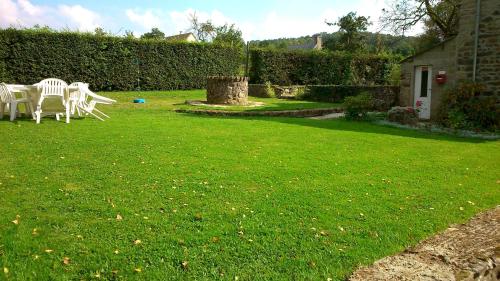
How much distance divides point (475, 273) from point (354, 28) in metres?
46.3

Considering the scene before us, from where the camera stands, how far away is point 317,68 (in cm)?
2727

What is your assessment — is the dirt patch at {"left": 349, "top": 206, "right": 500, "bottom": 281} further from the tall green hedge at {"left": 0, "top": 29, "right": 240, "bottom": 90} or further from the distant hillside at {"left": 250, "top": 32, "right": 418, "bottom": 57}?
the distant hillside at {"left": 250, "top": 32, "right": 418, "bottom": 57}

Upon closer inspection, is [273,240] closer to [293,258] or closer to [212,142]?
[293,258]

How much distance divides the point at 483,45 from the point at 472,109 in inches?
79.1

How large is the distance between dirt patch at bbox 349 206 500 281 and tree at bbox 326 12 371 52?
44.3 metres

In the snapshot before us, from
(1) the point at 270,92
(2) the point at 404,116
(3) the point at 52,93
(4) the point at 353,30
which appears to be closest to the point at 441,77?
(2) the point at 404,116

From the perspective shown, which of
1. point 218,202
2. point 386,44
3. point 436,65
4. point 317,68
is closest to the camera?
point 218,202

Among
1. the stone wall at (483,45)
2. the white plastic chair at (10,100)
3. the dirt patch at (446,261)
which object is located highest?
the stone wall at (483,45)

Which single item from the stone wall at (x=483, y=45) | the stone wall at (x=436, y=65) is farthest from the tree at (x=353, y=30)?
the stone wall at (x=483, y=45)

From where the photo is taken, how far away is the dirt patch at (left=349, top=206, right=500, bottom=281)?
268 cm

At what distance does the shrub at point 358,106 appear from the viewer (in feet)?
43.8

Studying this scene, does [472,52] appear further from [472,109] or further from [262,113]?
[262,113]

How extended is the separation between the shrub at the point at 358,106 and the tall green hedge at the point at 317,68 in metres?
12.2

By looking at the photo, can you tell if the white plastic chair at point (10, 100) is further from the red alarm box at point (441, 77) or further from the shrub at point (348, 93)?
the shrub at point (348, 93)
